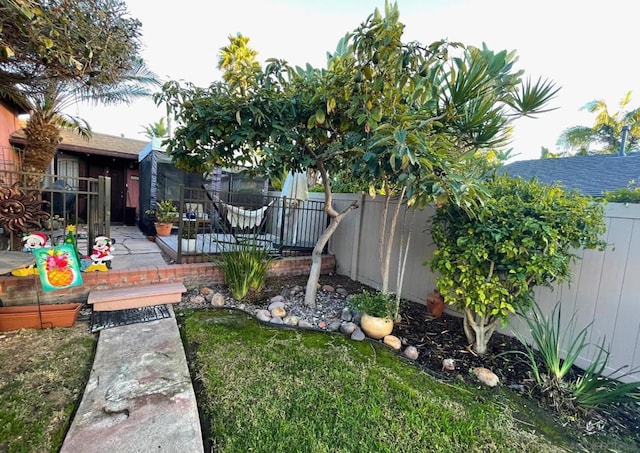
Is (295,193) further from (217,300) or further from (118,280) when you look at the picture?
(118,280)

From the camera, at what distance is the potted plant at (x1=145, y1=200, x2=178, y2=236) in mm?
6828

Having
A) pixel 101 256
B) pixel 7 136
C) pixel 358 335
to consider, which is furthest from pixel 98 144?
pixel 358 335

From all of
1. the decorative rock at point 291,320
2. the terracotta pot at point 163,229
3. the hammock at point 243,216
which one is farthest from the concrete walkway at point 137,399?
the terracotta pot at point 163,229

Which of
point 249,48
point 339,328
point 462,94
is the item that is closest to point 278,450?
point 339,328

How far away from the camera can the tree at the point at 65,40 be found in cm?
203

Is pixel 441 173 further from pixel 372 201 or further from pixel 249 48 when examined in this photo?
pixel 249 48

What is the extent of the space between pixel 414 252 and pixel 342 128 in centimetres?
232

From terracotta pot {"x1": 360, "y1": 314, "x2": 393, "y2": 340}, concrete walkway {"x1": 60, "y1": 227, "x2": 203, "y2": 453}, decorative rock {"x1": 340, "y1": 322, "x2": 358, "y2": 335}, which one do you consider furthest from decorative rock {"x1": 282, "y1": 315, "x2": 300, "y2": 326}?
concrete walkway {"x1": 60, "y1": 227, "x2": 203, "y2": 453}

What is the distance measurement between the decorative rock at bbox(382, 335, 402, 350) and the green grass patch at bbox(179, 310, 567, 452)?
0.20m

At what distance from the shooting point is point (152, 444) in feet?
5.49

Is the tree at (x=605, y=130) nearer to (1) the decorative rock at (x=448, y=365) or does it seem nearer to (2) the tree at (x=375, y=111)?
(2) the tree at (x=375, y=111)

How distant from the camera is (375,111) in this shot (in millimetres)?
2711

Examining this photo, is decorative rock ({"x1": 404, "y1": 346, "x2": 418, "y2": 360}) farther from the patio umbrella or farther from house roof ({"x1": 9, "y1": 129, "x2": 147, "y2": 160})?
house roof ({"x1": 9, "y1": 129, "x2": 147, "y2": 160})

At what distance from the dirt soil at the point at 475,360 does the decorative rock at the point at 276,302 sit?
21 cm
